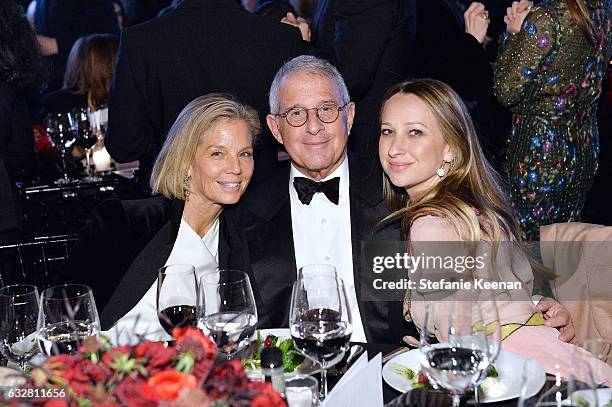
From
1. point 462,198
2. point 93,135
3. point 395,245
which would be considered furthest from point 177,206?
point 93,135

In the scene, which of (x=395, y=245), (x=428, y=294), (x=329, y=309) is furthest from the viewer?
(x=395, y=245)

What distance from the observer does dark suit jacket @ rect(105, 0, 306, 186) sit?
362 cm

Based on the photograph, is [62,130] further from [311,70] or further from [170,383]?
[170,383]

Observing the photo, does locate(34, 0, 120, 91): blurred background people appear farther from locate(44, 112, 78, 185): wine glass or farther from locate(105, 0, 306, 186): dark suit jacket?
locate(105, 0, 306, 186): dark suit jacket

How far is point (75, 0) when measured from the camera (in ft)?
22.7

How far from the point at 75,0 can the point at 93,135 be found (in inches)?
105

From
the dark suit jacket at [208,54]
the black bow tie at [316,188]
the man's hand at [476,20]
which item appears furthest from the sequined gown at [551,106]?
the black bow tie at [316,188]

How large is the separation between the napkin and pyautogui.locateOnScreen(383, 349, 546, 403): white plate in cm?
17

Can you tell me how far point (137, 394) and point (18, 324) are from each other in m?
0.81

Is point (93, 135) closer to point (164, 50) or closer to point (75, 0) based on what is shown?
point (164, 50)

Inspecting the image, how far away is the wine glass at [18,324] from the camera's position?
199 cm

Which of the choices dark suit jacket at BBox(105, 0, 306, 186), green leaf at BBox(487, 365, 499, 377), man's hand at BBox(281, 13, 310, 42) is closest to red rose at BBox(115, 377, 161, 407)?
green leaf at BBox(487, 365, 499, 377)

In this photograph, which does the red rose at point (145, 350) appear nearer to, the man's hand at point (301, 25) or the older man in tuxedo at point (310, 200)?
the older man in tuxedo at point (310, 200)

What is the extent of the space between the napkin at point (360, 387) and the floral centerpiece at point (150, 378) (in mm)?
253
